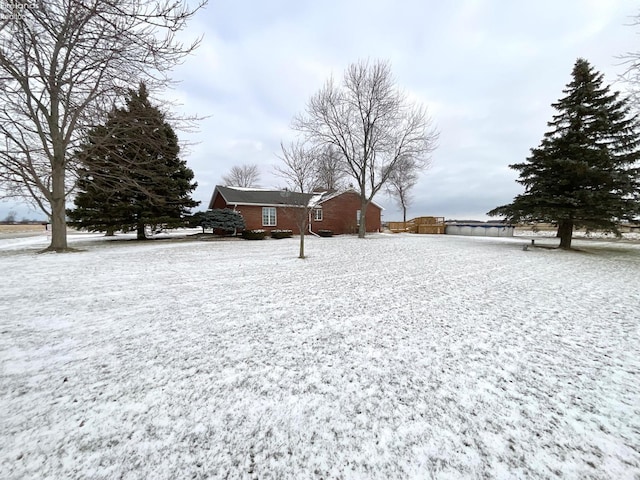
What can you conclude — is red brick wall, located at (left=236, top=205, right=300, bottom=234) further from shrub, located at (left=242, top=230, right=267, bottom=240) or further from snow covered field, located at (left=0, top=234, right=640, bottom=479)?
snow covered field, located at (left=0, top=234, right=640, bottom=479)

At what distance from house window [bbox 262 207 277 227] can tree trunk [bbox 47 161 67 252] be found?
1342 centimetres

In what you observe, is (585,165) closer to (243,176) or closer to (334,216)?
(334,216)

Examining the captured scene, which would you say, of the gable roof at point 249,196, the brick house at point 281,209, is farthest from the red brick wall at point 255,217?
the gable roof at point 249,196

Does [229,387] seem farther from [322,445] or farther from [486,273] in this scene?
[486,273]

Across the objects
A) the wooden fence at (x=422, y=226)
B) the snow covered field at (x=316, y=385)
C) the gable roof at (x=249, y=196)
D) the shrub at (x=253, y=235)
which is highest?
the gable roof at (x=249, y=196)

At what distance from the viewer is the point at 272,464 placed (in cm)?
165

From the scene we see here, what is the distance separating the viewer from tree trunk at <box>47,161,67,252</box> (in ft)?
35.3

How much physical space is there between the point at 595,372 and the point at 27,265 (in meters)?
13.2

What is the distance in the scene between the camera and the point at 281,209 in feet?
74.8

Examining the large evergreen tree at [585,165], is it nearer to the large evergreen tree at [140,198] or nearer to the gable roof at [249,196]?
the gable roof at [249,196]

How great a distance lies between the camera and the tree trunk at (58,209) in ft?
35.3

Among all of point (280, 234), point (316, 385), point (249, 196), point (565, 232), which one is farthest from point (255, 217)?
point (316, 385)

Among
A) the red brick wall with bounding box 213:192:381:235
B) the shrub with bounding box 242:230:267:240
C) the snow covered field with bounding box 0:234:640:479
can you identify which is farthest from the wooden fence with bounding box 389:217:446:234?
the snow covered field with bounding box 0:234:640:479

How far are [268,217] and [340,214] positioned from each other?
7393mm
